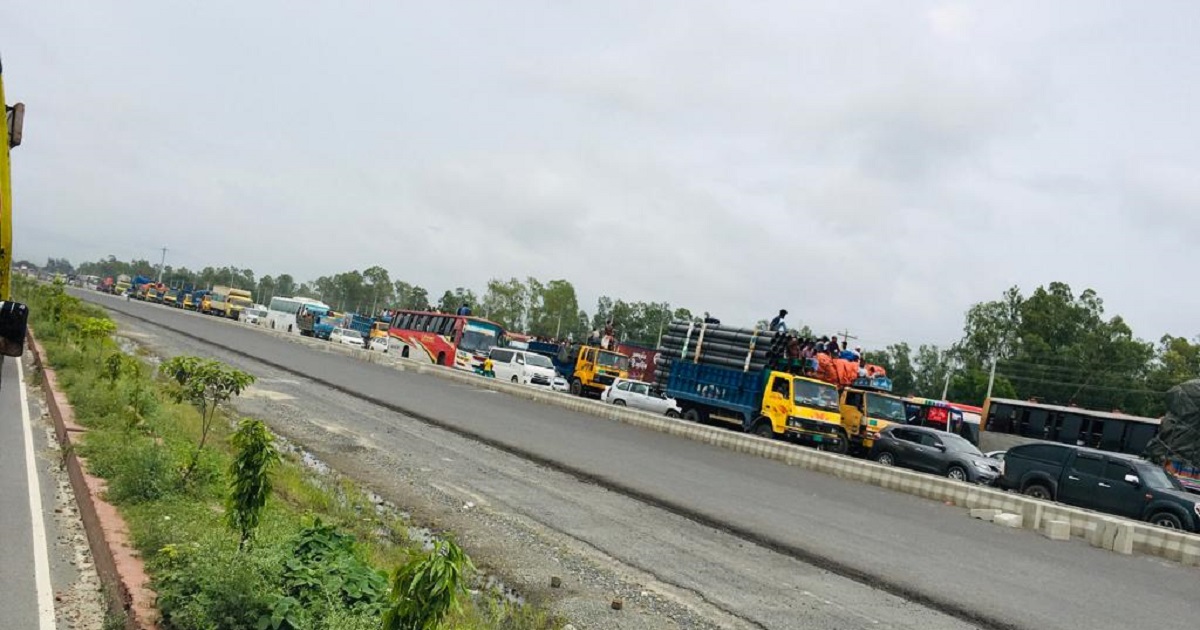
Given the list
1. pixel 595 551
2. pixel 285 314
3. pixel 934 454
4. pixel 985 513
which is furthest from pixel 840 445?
pixel 285 314

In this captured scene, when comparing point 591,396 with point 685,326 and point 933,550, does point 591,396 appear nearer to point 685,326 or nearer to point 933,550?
point 685,326

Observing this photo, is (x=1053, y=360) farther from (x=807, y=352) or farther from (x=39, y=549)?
(x=39, y=549)

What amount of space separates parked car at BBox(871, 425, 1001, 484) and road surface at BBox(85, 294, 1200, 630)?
462cm

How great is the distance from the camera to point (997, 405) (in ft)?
126

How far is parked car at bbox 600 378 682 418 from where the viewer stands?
102ft

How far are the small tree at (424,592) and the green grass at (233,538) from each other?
0.67ft

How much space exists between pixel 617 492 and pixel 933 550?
4.60 metres

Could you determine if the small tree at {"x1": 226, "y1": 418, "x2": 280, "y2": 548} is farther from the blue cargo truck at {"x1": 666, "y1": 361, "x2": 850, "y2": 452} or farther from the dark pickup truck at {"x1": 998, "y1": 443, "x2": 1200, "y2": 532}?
the blue cargo truck at {"x1": 666, "y1": 361, "x2": 850, "y2": 452}

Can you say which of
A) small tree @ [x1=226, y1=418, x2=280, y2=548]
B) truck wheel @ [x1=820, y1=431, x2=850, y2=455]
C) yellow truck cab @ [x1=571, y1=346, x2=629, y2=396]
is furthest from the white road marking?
yellow truck cab @ [x1=571, y1=346, x2=629, y2=396]

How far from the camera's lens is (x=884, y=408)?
998 inches

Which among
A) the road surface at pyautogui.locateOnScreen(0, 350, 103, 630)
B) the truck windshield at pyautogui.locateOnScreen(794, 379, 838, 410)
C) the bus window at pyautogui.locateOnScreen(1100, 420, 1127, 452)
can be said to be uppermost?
the bus window at pyautogui.locateOnScreen(1100, 420, 1127, 452)

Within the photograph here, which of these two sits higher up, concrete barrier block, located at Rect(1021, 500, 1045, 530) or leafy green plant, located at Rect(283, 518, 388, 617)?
concrete barrier block, located at Rect(1021, 500, 1045, 530)

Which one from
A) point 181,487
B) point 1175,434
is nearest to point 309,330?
point 1175,434

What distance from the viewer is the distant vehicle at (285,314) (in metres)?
73.6
